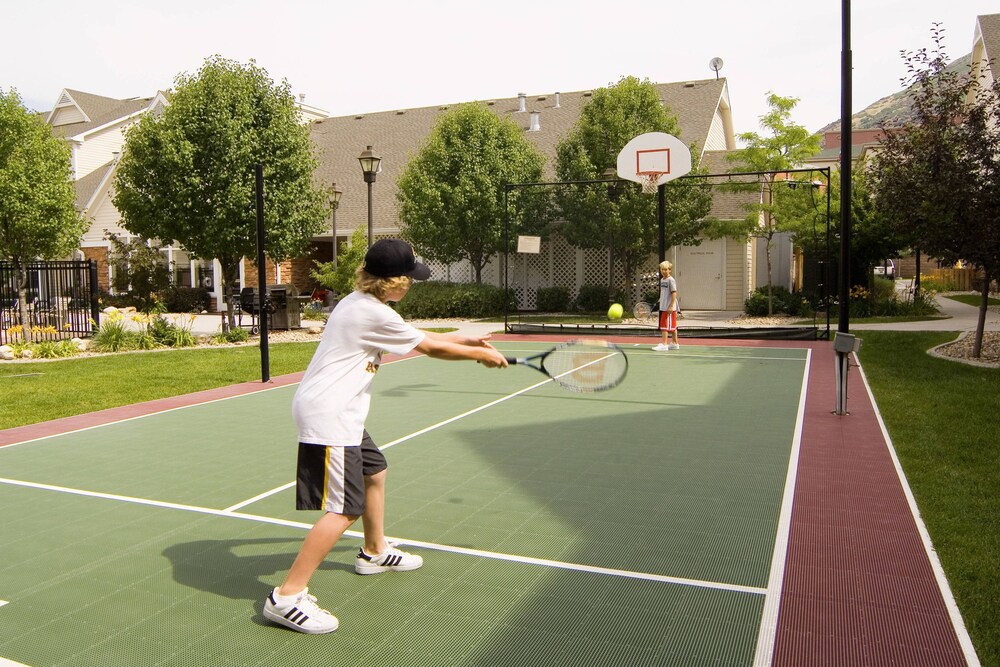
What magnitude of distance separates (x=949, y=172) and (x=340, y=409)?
38.7ft

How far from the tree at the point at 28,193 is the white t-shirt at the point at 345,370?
62.5 feet

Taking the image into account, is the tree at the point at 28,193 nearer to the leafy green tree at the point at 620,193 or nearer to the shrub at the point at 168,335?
the shrub at the point at 168,335

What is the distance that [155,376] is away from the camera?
1287cm

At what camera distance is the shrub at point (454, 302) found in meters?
25.1

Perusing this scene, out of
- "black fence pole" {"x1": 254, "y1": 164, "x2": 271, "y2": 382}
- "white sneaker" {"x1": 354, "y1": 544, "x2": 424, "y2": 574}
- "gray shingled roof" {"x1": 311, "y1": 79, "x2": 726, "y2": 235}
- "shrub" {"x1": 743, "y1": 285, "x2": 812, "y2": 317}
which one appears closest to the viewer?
"white sneaker" {"x1": 354, "y1": 544, "x2": 424, "y2": 574}

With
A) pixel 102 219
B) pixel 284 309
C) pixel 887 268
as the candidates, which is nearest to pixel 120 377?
pixel 284 309

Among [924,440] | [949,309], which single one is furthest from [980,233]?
[949,309]

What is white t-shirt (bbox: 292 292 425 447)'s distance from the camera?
3713 millimetres

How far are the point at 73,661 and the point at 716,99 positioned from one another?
30130mm

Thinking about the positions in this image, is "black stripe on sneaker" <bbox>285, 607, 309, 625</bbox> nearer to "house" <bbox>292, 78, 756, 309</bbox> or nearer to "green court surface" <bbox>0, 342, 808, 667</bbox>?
"green court surface" <bbox>0, 342, 808, 667</bbox>

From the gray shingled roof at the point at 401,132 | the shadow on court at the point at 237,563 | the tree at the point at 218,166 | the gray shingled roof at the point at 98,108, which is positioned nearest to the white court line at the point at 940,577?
the shadow on court at the point at 237,563

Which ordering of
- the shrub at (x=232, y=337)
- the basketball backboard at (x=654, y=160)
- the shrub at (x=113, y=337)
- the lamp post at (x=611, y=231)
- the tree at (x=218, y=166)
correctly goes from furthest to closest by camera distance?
the lamp post at (x=611, y=231) → the basketball backboard at (x=654, y=160) → the shrub at (x=232, y=337) → the tree at (x=218, y=166) → the shrub at (x=113, y=337)

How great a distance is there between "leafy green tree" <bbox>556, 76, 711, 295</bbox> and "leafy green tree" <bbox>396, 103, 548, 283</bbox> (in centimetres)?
148

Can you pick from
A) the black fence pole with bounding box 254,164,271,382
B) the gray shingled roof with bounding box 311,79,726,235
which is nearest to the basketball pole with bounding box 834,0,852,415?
the black fence pole with bounding box 254,164,271,382
